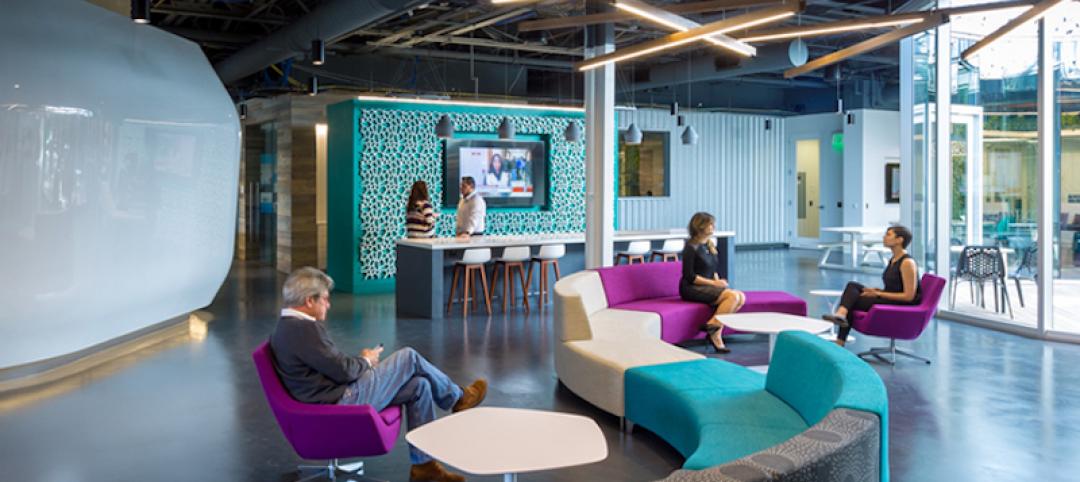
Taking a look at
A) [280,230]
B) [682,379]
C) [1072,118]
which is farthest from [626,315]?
[280,230]

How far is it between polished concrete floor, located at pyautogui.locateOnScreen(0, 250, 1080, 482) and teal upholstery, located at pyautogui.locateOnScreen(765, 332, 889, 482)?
0.69 meters

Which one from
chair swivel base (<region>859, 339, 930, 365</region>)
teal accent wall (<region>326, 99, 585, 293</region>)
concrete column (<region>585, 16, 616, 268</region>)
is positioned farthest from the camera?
teal accent wall (<region>326, 99, 585, 293</region>)

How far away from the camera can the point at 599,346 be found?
5984mm

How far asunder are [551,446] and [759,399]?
1786 millimetres

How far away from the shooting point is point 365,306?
429 inches

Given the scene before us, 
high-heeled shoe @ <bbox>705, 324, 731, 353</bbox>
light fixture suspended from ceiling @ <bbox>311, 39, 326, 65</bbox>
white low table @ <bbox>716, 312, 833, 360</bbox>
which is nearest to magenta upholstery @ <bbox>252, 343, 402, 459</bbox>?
white low table @ <bbox>716, 312, 833, 360</bbox>

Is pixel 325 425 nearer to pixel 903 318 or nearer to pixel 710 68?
pixel 903 318

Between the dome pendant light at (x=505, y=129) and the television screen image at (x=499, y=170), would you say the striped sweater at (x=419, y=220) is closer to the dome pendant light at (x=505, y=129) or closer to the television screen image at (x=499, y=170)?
the dome pendant light at (x=505, y=129)

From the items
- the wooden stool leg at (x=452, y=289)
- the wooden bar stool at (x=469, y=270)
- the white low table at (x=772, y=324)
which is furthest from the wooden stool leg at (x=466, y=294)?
the white low table at (x=772, y=324)

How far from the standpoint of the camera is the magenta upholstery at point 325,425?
13.2 ft

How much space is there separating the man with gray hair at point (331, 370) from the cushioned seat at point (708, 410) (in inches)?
47.4

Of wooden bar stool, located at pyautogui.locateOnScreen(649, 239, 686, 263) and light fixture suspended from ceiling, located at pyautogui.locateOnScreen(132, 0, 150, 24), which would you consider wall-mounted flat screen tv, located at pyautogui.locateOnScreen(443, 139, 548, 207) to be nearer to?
wooden bar stool, located at pyautogui.locateOnScreen(649, 239, 686, 263)

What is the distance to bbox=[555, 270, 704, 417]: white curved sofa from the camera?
5480 millimetres

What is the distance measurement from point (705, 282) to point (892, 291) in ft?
5.27
